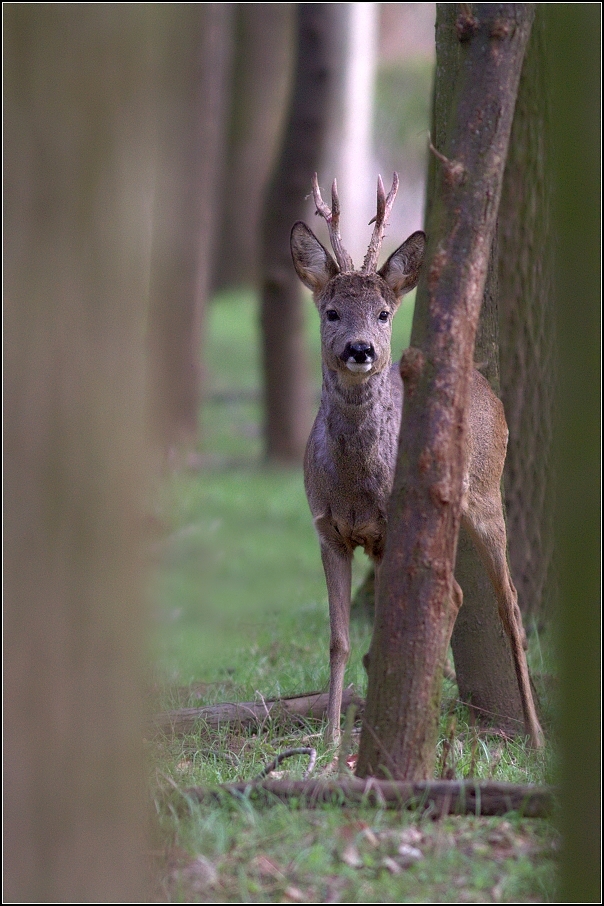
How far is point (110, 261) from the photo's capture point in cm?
268

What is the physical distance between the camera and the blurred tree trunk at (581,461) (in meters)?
2.81

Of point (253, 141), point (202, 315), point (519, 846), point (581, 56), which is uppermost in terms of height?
point (253, 141)

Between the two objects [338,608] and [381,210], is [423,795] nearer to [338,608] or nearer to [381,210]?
[338,608]

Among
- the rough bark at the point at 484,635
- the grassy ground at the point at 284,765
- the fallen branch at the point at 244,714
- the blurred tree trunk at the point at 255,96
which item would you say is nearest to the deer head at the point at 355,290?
the rough bark at the point at 484,635

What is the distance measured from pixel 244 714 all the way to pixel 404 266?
2.18 m

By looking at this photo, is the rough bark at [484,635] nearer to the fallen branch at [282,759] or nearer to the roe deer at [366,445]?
the roe deer at [366,445]

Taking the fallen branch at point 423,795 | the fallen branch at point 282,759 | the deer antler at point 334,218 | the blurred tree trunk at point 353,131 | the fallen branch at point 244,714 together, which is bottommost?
the fallen branch at point 244,714

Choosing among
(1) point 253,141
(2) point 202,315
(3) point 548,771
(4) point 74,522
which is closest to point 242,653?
(3) point 548,771

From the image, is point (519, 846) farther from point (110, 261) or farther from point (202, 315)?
point (202, 315)

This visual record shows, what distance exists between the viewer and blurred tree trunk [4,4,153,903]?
2.60m

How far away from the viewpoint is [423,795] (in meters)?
3.40

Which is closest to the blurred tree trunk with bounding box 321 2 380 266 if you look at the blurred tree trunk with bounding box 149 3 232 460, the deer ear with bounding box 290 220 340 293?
the blurred tree trunk with bounding box 149 3 232 460

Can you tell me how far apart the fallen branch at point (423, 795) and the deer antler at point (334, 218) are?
241cm

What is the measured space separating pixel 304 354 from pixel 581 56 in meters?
11.6
